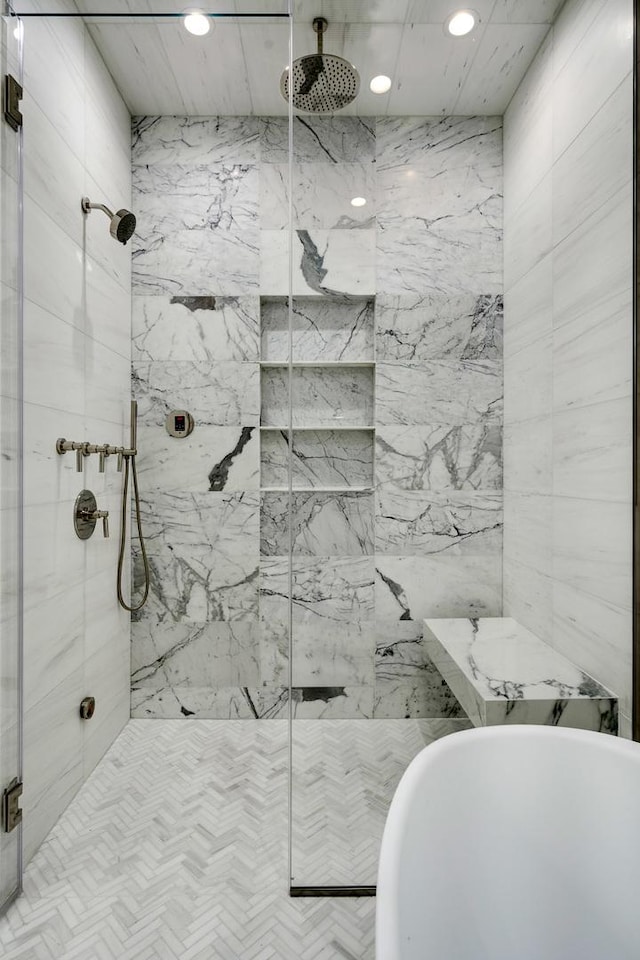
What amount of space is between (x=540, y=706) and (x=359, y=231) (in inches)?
59.3

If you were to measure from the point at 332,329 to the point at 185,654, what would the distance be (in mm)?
1587

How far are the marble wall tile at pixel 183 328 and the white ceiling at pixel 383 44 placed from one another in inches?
31.5

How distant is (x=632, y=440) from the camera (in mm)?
1429

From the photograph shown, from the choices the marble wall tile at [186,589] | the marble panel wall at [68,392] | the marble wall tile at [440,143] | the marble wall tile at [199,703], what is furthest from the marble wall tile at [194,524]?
the marble wall tile at [440,143]

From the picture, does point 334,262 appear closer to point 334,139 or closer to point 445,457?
point 334,139

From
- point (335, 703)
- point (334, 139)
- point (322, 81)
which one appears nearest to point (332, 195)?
point (334, 139)

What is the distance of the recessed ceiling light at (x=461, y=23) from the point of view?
153cm

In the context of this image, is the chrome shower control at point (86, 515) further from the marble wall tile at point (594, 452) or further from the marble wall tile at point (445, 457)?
the marble wall tile at point (594, 452)

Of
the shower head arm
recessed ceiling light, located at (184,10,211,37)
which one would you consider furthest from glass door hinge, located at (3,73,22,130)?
recessed ceiling light, located at (184,10,211,37)

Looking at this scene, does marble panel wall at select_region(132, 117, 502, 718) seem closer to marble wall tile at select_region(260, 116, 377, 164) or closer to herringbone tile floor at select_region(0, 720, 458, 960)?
marble wall tile at select_region(260, 116, 377, 164)

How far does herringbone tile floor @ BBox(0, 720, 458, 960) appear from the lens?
53.1 inches

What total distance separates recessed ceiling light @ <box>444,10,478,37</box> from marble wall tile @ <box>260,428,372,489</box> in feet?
3.97

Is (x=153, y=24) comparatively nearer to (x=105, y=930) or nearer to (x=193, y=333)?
(x=193, y=333)

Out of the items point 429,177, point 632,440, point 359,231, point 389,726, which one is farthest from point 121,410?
point 632,440
